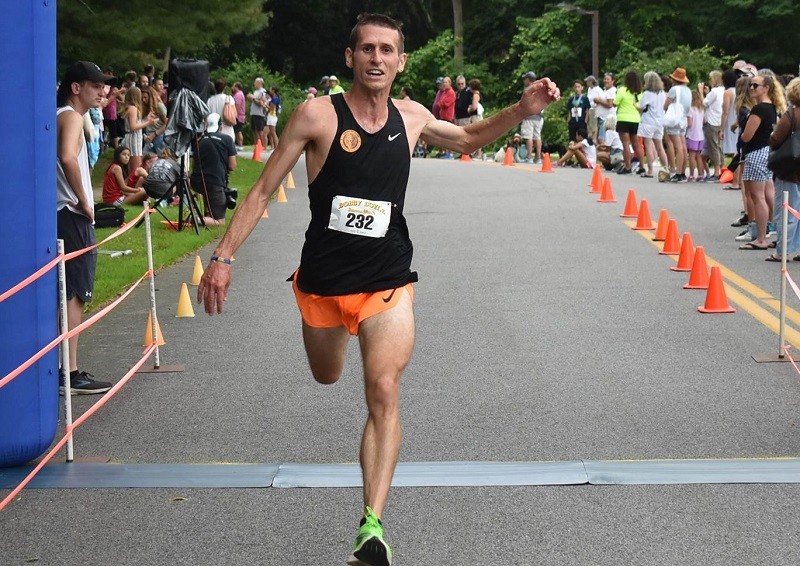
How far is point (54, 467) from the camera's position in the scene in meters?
6.91

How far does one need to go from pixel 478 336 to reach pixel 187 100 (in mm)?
7716

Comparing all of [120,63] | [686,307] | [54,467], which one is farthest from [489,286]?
[120,63]

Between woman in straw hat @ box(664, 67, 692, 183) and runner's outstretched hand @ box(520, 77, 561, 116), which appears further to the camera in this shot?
woman in straw hat @ box(664, 67, 692, 183)

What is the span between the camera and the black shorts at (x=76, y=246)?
28.1 feet

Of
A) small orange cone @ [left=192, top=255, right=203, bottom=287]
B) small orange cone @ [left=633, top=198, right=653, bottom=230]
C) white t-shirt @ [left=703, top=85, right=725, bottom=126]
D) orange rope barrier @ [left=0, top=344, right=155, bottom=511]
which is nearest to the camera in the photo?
orange rope barrier @ [left=0, top=344, right=155, bottom=511]

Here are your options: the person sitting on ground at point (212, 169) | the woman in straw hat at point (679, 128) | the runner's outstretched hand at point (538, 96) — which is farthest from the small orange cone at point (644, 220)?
the runner's outstretched hand at point (538, 96)

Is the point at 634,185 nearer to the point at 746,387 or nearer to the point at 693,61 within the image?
the point at 746,387

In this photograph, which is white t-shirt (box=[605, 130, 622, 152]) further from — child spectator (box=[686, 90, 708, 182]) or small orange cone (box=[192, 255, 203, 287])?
small orange cone (box=[192, 255, 203, 287])

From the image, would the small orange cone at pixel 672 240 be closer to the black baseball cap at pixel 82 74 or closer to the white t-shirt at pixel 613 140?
the black baseball cap at pixel 82 74

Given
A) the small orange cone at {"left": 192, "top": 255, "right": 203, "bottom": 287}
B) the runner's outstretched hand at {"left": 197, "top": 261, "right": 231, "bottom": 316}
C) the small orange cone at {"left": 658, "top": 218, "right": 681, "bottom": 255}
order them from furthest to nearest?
the small orange cone at {"left": 658, "top": 218, "right": 681, "bottom": 255}
the small orange cone at {"left": 192, "top": 255, "right": 203, "bottom": 287}
the runner's outstretched hand at {"left": 197, "top": 261, "right": 231, "bottom": 316}

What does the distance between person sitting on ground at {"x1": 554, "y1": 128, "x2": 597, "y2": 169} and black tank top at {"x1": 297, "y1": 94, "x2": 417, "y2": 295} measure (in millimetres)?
24771

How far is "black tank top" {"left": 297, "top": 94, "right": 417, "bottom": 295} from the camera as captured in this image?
5637 mm

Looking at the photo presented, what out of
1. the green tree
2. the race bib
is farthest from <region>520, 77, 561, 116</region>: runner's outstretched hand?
the green tree

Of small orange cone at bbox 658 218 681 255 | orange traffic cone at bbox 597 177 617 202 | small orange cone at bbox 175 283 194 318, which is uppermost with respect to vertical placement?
orange traffic cone at bbox 597 177 617 202
